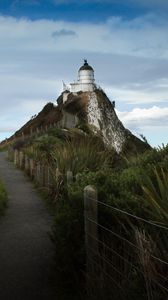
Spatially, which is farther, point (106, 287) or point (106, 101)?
point (106, 101)

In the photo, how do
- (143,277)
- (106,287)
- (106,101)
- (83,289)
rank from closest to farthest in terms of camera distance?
(143,277), (106,287), (83,289), (106,101)

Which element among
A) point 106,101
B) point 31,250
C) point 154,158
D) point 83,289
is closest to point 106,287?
point 83,289

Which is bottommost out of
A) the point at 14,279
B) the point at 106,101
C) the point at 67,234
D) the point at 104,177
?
the point at 14,279

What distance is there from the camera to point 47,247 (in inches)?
403

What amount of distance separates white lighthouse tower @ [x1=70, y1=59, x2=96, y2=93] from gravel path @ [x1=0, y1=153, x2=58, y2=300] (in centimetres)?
6764

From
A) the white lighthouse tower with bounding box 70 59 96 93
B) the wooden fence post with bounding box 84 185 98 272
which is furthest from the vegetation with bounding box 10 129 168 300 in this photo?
the white lighthouse tower with bounding box 70 59 96 93

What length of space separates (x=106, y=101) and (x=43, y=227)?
6643cm

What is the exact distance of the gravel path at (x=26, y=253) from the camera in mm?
7898

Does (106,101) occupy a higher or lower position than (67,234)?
higher

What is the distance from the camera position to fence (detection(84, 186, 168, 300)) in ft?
18.2

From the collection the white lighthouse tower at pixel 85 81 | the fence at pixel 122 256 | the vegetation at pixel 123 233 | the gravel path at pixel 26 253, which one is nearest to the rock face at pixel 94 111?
the white lighthouse tower at pixel 85 81

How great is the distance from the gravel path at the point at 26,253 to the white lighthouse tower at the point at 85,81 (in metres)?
67.6

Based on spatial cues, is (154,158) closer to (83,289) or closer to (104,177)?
(104,177)

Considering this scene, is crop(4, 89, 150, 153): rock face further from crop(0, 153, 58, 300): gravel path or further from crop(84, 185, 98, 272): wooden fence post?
crop(84, 185, 98, 272): wooden fence post
